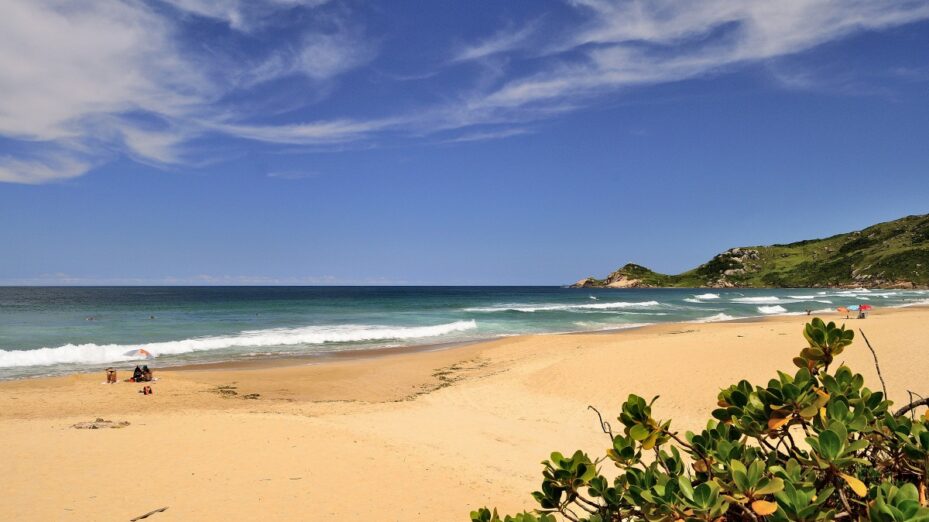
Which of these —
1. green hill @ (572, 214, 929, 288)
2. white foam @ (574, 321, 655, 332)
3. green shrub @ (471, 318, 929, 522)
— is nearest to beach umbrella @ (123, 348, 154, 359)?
green shrub @ (471, 318, 929, 522)

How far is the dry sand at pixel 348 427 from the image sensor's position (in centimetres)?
598

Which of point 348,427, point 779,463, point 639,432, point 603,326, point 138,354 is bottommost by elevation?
point 603,326

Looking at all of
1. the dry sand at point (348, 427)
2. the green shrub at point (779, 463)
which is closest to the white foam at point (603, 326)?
the dry sand at point (348, 427)

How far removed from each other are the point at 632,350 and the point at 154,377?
1591 cm

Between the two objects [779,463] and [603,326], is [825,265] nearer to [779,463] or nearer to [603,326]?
[603,326]

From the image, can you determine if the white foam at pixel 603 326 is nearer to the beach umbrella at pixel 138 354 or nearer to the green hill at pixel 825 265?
the beach umbrella at pixel 138 354

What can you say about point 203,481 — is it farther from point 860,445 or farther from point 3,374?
point 3,374

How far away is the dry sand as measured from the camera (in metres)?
5.98

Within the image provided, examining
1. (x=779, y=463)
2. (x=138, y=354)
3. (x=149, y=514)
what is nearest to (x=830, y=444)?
(x=779, y=463)

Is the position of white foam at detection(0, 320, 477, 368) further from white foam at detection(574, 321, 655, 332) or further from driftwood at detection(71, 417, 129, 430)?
driftwood at detection(71, 417, 129, 430)

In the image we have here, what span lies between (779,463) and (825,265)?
5681 inches

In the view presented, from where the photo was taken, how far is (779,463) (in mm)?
1830

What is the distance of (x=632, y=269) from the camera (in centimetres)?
17312

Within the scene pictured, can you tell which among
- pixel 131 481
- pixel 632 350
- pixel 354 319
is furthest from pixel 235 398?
pixel 354 319
